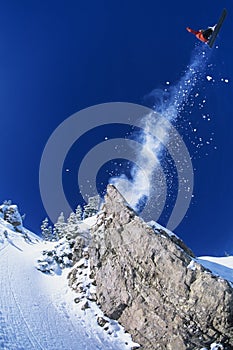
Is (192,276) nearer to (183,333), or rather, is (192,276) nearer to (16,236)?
(183,333)

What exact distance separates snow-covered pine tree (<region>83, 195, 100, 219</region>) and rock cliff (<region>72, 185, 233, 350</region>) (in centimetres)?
2232

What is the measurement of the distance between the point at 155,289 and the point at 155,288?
7cm

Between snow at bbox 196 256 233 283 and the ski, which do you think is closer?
the ski

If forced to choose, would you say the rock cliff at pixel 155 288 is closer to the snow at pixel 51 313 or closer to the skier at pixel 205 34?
the snow at pixel 51 313

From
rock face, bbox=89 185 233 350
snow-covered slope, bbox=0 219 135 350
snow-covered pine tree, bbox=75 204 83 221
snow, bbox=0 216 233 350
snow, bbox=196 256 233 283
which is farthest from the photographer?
snow-covered pine tree, bbox=75 204 83 221

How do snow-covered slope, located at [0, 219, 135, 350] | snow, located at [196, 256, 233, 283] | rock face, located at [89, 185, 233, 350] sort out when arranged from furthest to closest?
snow, located at [196, 256, 233, 283]
rock face, located at [89, 185, 233, 350]
snow-covered slope, located at [0, 219, 135, 350]

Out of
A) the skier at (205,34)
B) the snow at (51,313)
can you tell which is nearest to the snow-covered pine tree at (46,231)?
the snow at (51,313)

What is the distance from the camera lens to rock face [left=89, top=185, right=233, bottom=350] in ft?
62.2

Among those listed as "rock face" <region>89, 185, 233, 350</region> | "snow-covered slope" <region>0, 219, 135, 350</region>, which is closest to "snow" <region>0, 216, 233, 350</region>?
"snow-covered slope" <region>0, 219, 135, 350</region>

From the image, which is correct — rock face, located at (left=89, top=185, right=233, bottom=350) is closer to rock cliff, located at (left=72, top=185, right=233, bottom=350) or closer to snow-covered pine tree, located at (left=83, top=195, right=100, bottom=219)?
rock cliff, located at (left=72, top=185, right=233, bottom=350)

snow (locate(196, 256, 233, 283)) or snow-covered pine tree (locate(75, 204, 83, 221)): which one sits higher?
snow-covered pine tree (locate(75, 204, 83, 221))

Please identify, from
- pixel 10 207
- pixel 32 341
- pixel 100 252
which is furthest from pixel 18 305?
pixel 10 207

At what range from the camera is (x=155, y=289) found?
21.2 metres

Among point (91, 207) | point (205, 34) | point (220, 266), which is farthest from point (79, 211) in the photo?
point (205, 34)
